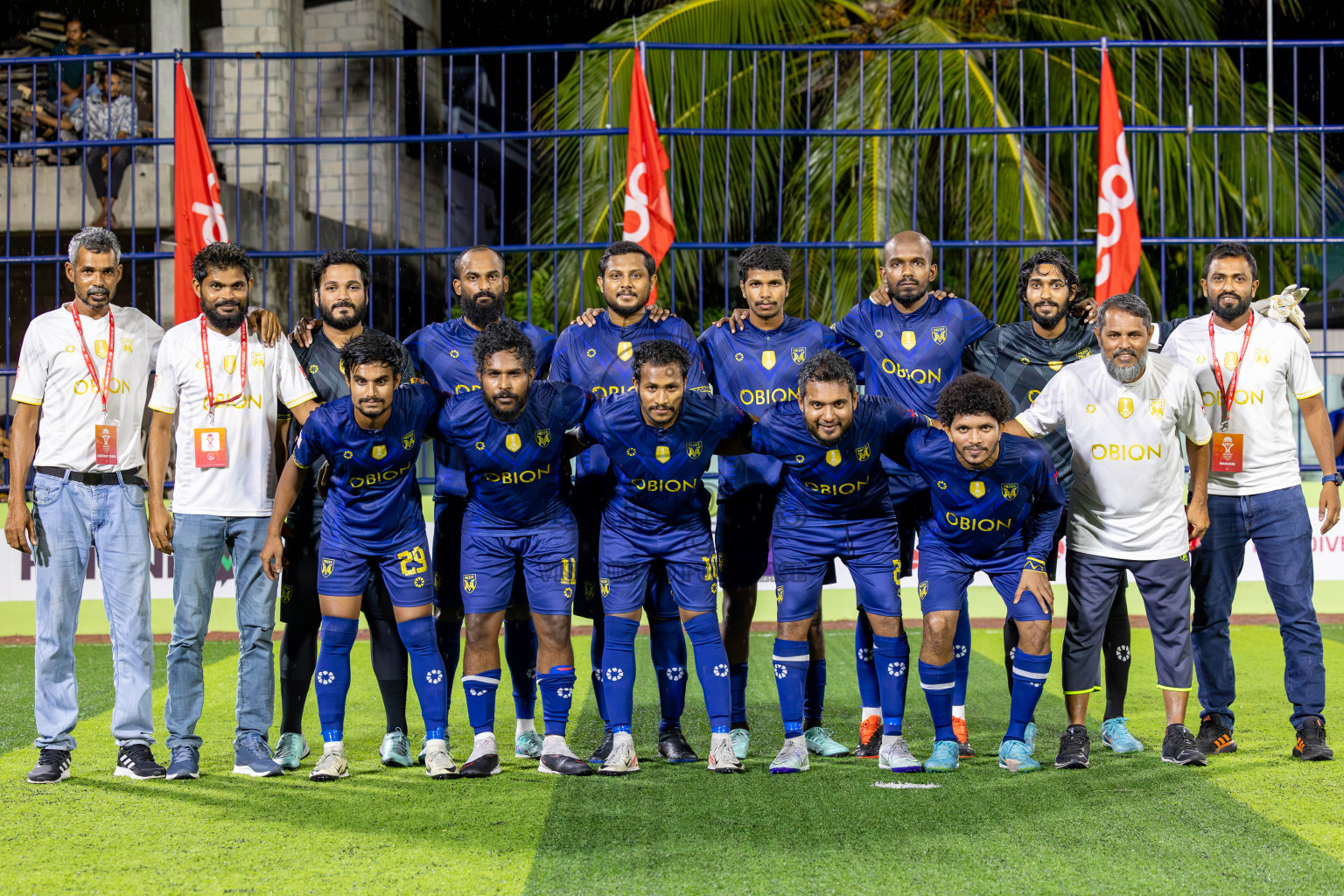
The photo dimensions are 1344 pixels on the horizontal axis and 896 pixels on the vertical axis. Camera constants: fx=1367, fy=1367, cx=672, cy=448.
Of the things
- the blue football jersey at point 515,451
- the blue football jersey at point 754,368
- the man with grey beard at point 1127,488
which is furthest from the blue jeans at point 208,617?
the man with grey beard at point 1127,488

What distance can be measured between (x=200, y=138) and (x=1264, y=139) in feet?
28.4

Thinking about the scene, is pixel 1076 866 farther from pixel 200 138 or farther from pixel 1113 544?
pixel 200 138

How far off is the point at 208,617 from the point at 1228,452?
3859mm

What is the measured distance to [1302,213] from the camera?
11.6 metres

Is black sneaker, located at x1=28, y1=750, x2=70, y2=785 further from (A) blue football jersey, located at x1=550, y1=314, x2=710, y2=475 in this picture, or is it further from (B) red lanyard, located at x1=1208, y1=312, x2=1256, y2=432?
(B) red lanyard, located at x1=1208, y1=312, x2=1256, y2=432

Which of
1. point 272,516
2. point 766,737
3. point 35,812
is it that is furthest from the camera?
point 766,737

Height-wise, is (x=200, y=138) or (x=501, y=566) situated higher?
(x=200, y=138)

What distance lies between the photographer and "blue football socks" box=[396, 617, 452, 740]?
4949mm

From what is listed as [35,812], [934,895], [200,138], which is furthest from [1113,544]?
[200,138]

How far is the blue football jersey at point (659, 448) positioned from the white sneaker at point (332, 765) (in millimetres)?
1305

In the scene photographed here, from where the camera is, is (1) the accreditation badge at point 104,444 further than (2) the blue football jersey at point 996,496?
Yes

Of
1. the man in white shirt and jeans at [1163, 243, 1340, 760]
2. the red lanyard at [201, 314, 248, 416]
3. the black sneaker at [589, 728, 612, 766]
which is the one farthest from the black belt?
the man in white shirt and jeans at [1163, 243, 1340, 760]

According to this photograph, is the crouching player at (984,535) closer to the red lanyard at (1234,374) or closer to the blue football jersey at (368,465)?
the red lanyard at (1234,374)

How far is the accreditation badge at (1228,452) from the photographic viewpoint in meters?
5.23
